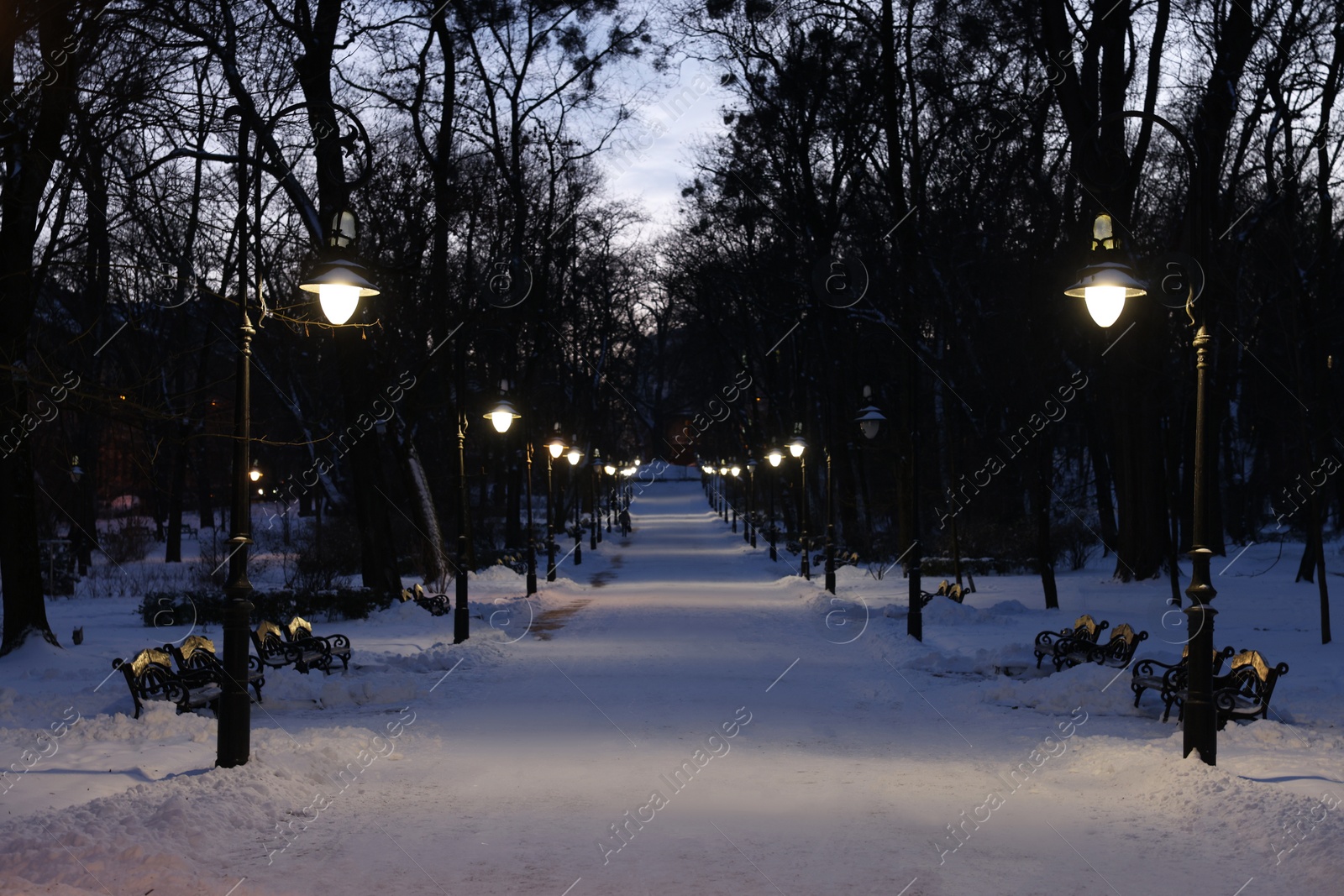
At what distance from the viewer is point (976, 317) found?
108 ft

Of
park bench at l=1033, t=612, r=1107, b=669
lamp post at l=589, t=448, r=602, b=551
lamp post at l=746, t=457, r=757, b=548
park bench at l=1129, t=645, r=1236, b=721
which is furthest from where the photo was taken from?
lamp post at l=746, t=457, r=757, b=548

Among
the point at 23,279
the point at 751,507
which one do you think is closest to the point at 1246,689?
the point at 23,279

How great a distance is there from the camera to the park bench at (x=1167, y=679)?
11.7 m

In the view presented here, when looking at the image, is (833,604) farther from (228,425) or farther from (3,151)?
(3,151)

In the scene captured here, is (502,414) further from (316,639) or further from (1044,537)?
(1044,537)

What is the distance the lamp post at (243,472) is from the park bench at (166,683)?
1.77 m

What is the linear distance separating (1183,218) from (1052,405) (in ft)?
16.6

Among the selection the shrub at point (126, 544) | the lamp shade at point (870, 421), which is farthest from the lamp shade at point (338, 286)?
the shrub at point (126, 544)

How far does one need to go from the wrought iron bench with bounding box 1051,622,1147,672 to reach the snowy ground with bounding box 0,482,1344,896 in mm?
896

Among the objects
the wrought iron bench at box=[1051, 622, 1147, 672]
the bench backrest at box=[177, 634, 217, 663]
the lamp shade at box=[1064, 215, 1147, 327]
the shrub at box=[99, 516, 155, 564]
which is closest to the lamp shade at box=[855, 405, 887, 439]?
the wrought iron bench at box=[1051, 622, 1147, 672]

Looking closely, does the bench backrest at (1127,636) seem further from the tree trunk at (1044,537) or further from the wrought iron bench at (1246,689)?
the tree trunk at (1044,537)

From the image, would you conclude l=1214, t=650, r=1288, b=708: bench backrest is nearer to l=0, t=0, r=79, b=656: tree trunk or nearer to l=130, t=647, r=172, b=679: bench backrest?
l=130, t=647, r=172, b=679: bench backrest

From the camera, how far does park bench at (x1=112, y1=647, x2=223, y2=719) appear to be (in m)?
11.3

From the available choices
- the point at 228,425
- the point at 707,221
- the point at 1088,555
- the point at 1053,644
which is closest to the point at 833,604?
the point at 1053,644
